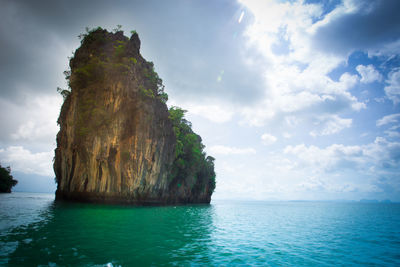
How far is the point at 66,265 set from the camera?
5.77 meters

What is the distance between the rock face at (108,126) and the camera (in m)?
27.2

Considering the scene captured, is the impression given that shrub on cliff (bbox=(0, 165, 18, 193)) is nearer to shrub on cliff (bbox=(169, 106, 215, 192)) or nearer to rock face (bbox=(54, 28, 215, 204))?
rock face (bbox=(54, 28, 215, 204))

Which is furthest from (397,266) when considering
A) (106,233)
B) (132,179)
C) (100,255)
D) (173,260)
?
(132,179)

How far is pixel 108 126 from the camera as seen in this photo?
88.7 ft

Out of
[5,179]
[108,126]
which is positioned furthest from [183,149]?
[5,179]

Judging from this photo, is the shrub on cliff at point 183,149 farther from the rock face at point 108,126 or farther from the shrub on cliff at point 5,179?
the shrub on cliff at point 5,179

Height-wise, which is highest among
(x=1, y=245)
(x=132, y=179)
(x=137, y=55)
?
(x=137, y=55)

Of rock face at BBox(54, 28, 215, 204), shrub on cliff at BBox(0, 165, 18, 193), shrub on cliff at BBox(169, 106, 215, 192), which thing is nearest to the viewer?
rock face at BBox(54, 28, 215, 204)

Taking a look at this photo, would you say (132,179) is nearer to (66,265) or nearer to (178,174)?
(178,174)

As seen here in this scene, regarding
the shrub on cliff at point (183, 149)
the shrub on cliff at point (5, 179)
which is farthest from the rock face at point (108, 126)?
the shrub on cliff at point (5, 179)

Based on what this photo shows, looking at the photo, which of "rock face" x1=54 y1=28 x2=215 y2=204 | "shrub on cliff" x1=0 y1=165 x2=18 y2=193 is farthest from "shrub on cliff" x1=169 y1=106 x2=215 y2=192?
"shrub on cliff" x1=0 y1=165 x2=18 y2=193

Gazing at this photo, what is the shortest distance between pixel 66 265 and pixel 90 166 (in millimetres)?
24803

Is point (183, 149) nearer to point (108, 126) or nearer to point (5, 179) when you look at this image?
point (108, 126)

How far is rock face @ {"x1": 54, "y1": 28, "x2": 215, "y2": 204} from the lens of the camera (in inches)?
1070
